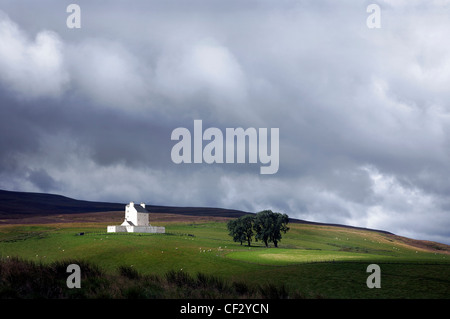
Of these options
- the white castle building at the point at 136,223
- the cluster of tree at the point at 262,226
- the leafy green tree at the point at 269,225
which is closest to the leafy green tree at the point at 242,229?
the cluster of tree at the point at 262,226

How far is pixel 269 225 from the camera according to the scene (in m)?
95.8

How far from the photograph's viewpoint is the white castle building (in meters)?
115

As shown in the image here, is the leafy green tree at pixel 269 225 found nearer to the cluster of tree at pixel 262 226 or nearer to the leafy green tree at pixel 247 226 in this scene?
the cluster of tree at pixel 262 226

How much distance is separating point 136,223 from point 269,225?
46.7 meters

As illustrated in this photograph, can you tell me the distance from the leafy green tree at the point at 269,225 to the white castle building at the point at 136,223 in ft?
108

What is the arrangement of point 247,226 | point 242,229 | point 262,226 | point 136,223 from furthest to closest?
point 136,223
point 247,226
point 242,229
point 262,226

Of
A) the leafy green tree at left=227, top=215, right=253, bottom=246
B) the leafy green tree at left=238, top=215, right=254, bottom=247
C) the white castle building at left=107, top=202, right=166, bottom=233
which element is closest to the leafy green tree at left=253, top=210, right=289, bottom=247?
the leafy green tree at left=238, top=215, right=254, bottom=247

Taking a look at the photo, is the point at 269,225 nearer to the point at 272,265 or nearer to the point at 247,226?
the point at 247,226

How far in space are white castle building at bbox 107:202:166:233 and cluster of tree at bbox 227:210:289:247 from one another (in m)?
28.5

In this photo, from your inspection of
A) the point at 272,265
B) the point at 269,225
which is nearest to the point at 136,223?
the point at 269,225

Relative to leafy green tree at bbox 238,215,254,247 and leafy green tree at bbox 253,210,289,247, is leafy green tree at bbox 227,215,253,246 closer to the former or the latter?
leafy green tree at bbox 238,215,254,247

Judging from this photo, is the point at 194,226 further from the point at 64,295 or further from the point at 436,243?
the point at 64,295

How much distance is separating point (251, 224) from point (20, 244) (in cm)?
5110

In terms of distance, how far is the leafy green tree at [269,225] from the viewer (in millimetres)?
95188
